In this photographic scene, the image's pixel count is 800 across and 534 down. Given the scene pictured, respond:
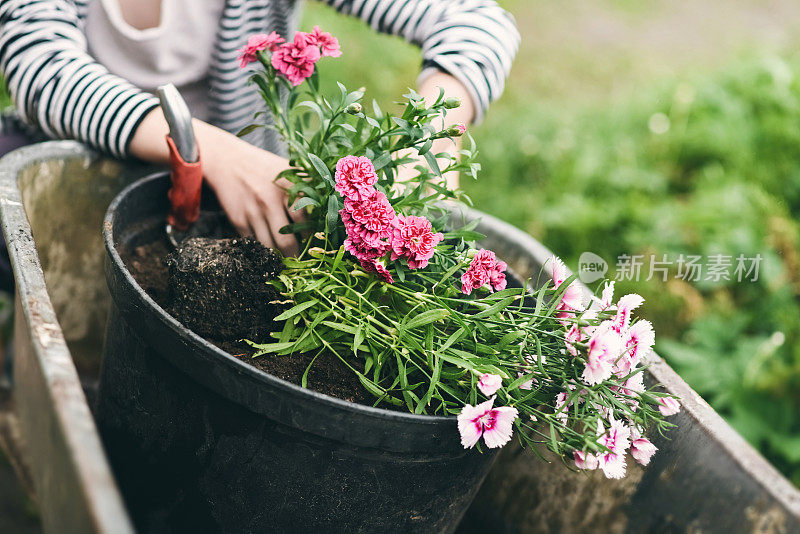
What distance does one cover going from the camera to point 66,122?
4.17 ft

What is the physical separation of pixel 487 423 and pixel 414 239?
25cm

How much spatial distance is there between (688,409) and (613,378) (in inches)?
7.8

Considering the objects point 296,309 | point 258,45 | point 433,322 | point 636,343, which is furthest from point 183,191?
point 636,343

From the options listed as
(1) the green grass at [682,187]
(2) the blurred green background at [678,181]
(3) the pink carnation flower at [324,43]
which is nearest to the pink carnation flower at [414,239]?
(3) the pink carnation flower at [324,43]

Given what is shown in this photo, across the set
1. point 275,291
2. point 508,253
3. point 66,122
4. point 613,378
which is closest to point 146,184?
point 66,122

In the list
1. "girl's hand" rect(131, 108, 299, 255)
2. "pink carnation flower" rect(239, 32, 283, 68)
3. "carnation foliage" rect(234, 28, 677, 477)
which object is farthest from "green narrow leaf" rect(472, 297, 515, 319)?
"pink carnation flower" rect(239, 32, 283, 68)

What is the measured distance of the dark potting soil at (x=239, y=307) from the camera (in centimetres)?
96

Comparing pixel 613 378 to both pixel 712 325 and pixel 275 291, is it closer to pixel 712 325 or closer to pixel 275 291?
pixel 275 291

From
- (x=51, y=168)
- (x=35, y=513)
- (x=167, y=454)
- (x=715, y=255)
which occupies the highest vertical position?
(x=715, y=255)

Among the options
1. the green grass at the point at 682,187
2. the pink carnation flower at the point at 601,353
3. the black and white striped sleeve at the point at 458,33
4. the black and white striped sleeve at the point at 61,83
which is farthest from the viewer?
the green grass at the point at 682,187

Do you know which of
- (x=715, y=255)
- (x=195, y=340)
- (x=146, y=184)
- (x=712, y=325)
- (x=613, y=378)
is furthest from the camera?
(x=715, y=255)

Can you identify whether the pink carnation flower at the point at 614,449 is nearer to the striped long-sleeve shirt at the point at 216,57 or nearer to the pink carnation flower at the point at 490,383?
the pink carnation flower at the point at 490,383

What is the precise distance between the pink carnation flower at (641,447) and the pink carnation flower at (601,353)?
0.14 m

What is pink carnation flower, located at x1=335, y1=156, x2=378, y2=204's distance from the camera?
0.93 meters
